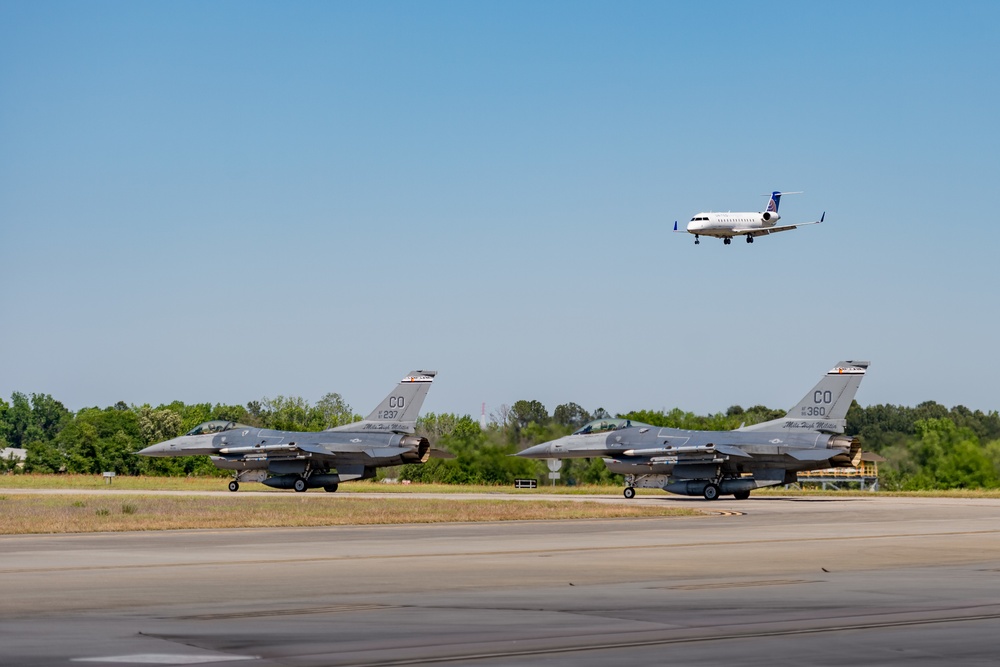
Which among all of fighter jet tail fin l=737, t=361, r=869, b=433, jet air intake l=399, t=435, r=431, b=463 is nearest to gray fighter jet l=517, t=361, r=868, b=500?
fighter jet tail fin l=737, t=361, r=869, b=433

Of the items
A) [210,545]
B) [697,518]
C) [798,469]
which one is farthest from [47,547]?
[798,469]

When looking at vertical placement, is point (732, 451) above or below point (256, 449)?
below

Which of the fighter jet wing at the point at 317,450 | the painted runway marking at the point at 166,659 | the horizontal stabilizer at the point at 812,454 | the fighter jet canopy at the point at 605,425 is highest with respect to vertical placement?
the fighter jet canopy at the point at 605,425

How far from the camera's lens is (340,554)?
2094 centimetres

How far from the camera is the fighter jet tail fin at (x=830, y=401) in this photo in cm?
4744

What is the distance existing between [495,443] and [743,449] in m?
18.5

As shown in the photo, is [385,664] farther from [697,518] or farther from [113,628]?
[697,518]

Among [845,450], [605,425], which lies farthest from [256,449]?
[845,450]

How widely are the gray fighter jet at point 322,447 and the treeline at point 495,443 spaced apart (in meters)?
7.08

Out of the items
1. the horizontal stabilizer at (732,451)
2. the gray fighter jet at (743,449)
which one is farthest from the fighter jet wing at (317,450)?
the horizontal stabilizer at (732,451)

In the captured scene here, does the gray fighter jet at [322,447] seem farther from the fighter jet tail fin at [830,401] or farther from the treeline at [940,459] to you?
the treeline at [940,459]

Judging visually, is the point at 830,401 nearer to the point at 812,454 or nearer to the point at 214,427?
the point at 812,454

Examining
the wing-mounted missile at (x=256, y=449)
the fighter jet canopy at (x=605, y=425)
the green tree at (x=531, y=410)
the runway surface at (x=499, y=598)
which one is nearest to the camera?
the runway surface at (x=499, y=598)

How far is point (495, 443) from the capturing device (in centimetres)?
6306
